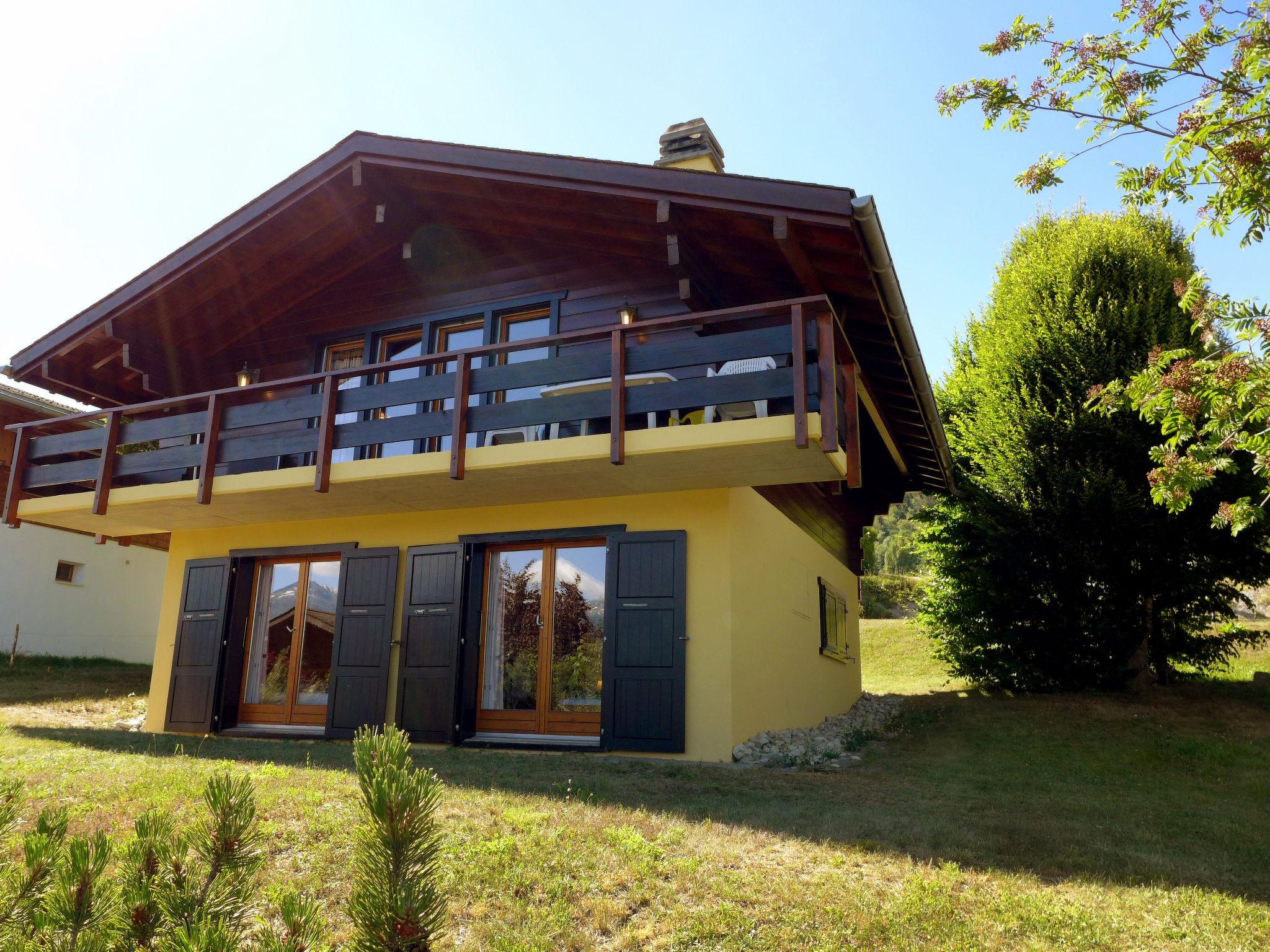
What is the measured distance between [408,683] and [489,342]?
3.67 meters

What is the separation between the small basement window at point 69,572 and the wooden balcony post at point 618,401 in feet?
47.2

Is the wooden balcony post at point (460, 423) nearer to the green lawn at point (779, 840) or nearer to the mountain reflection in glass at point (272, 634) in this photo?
the green lawn at point (779, 840)

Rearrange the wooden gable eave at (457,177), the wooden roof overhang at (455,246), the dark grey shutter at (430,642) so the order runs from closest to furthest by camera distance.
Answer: the wooden gable eave at (457,177) < the wooden roof overhang at (455,246) < the dark grey shutter at (430,642)

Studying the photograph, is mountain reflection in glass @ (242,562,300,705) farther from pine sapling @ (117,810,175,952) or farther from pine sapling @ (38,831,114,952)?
pine sapling @ (38,831,114,952)

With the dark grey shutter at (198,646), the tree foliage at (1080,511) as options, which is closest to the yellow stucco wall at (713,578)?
the dark grey shutter at (198,646)

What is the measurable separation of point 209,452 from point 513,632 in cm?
349

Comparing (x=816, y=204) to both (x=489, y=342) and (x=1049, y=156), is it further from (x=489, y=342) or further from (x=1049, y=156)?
(x=489, y=342)

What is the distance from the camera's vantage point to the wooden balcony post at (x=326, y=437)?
8.23 meters

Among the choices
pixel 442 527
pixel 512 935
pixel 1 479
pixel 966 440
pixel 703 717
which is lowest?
pixel 512 935

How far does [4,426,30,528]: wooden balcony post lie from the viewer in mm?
9742

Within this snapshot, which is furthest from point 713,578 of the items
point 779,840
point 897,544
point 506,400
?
point 897,544

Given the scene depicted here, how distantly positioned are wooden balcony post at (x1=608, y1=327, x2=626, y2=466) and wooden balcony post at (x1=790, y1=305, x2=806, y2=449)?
1.37m

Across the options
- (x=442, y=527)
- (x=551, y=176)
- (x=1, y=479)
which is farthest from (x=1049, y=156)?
(x=1, y=479)

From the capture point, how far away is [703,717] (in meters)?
7.75
